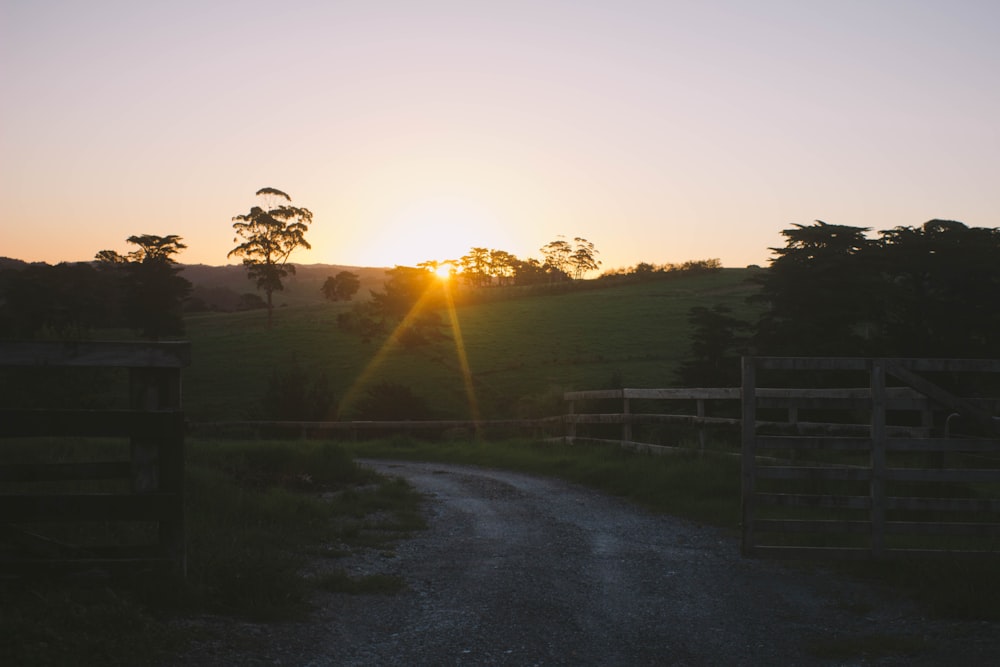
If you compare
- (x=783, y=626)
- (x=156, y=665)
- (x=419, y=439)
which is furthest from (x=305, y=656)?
(x=419, y=439)

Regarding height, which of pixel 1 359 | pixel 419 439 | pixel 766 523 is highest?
pixel 1 359

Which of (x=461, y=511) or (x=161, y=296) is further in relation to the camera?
(x=161, y=296)

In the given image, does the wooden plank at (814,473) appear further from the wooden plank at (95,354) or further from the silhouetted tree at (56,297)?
the silhouetted tree at (56,297)

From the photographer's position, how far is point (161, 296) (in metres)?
62.4

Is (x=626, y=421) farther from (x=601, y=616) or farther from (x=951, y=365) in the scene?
(x=601, y=616)

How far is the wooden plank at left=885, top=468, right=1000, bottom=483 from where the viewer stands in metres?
8.16

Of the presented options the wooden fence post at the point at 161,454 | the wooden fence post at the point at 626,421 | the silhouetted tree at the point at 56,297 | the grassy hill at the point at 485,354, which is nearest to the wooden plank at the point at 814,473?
the wooden fence post at the point at 161,454

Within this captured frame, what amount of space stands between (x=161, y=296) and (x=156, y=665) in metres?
61.7

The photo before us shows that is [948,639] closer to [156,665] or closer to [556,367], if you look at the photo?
[156,665]

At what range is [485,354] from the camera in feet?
180

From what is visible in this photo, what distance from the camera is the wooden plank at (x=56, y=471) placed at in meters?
6.31

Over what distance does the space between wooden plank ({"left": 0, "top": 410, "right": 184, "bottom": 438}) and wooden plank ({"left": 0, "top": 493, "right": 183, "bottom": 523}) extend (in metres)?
0.47

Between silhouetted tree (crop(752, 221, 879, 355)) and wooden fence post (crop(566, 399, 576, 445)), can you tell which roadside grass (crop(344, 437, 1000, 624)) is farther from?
silhouetted tree (crop(752, 221, 879, 355))

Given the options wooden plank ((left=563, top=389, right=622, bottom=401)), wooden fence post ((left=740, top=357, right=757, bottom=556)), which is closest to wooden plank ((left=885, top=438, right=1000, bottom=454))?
wooden fence post ((left=740, top=357, right=757, bottom=556))
